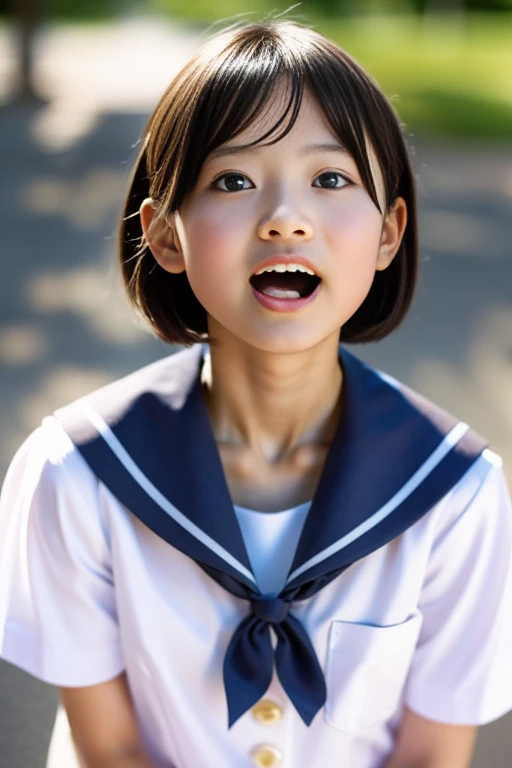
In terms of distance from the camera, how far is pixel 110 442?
163 centimetres

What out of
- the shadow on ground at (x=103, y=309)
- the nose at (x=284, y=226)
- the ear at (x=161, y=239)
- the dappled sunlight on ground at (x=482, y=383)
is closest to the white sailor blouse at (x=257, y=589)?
the ear at (x=161, y=239)

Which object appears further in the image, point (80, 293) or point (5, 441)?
point (80, 293)

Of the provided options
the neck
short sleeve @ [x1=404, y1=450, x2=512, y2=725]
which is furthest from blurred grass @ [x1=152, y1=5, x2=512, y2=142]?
short sleeve @ [x1=404, y1=450, x2=512, y2=725]

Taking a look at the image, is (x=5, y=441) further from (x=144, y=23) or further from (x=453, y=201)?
(x=144, y=23)

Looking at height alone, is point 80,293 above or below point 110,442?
below

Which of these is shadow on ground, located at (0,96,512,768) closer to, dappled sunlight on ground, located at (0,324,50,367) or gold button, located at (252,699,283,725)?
dappled sunlight on ground, located at (0,324,50,367)

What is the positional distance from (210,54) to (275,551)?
66cm

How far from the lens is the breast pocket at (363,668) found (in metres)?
1.59

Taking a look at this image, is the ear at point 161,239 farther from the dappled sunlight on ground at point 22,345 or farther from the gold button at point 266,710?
the dappled sunlight on ground at point 22,345

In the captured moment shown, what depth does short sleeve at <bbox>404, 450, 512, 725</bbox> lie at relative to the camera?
5.21ft

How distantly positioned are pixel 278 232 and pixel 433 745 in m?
0.73

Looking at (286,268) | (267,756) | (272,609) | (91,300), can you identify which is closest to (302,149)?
(286,268)

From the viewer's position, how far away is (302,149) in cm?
148

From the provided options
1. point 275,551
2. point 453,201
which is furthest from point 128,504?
point 453,201
